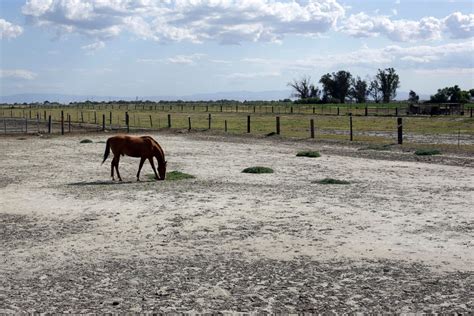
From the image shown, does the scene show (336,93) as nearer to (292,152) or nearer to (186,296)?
(292,152)

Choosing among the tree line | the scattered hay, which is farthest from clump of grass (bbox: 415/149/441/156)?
the tree line

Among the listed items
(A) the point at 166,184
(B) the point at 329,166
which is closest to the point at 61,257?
(A) the point at 166,184

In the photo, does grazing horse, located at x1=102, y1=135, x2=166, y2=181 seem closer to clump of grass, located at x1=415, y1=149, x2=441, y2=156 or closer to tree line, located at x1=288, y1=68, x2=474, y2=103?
clump of grass, located at x1=415, y1=149, x2=441, y2=156

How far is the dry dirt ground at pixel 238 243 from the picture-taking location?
6301mm

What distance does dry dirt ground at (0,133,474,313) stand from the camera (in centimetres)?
630

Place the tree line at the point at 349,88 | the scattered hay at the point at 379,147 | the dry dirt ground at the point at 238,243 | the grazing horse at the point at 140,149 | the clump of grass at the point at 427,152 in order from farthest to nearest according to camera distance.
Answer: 1. the tree line at the point at 349,88
2. the scattered hay at the point at 379,147
3. the clump of grass at the point at 427,152
4. the grazing horse at the point at 140,149
5. the dry dirt ground at the point at 238,243

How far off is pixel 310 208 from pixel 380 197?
2.15 m

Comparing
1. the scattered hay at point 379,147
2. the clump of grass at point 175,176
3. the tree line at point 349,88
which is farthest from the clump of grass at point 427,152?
the tree line at point 349,88

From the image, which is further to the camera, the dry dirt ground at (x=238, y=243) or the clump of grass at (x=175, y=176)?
the clump of grass at (x=175, y=176)

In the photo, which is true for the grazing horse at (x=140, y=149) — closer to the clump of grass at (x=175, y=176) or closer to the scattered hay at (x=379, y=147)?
the clump of grass at (x=175, y=176)

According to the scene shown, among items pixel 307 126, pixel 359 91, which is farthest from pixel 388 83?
pixel 307 126

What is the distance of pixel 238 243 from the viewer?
8.70m

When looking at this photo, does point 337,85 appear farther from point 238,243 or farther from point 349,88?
point 238,243

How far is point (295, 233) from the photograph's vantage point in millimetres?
9258
